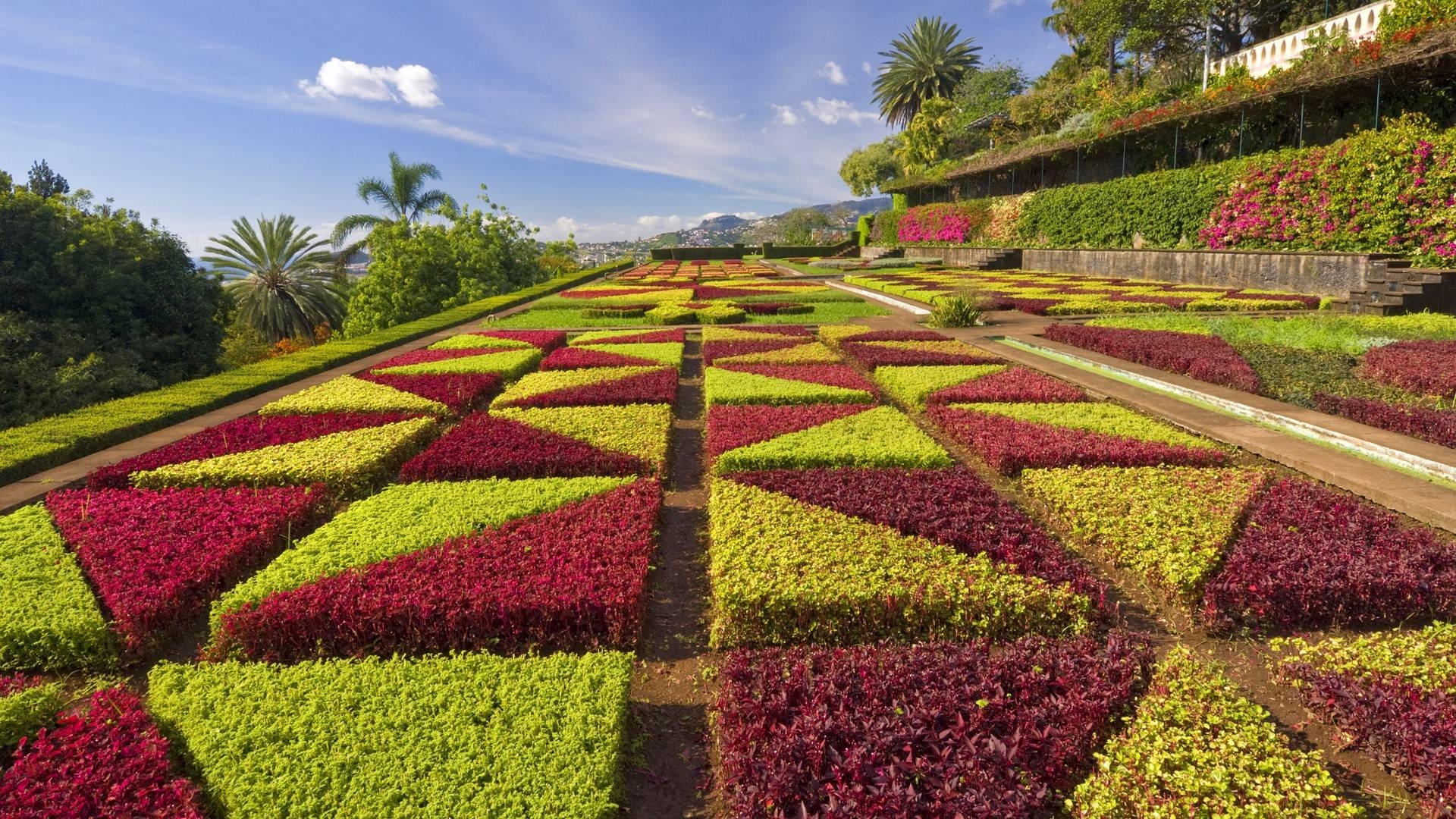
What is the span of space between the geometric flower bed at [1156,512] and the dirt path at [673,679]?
2842 millimetres

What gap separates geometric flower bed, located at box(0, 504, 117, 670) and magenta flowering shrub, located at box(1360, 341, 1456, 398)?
1230 centimetres

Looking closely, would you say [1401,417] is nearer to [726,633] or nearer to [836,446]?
[836,446]

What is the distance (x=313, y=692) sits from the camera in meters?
3.33

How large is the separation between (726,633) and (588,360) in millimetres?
8719

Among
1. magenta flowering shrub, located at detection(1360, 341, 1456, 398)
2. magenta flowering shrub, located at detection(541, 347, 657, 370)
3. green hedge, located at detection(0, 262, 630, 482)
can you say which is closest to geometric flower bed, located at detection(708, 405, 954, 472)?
magenta flowering shrub, located at detection(541, 347, 657, 370)

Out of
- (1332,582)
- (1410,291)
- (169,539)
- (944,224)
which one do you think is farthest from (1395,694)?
(944,224)

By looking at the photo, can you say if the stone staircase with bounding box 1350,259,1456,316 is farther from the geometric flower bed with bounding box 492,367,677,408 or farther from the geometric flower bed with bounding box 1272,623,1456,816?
the geometric flower bed with bounding box 492,367,677,408

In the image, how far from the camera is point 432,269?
29703 mm

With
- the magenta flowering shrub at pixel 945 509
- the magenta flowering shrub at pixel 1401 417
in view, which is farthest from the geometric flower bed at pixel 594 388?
the magenta flowering shrub at pixel 1401 417

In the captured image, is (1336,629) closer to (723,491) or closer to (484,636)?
(723,491)

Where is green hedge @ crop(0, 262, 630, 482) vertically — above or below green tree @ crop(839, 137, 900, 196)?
below

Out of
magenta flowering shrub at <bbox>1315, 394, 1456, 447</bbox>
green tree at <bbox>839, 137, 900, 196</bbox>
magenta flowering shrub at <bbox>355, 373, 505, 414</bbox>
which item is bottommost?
magenta flowering shrub at <bbox>1315, 394, 1456, 447</bbox>

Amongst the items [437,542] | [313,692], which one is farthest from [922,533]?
[313,692]

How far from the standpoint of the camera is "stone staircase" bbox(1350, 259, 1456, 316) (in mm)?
14078
